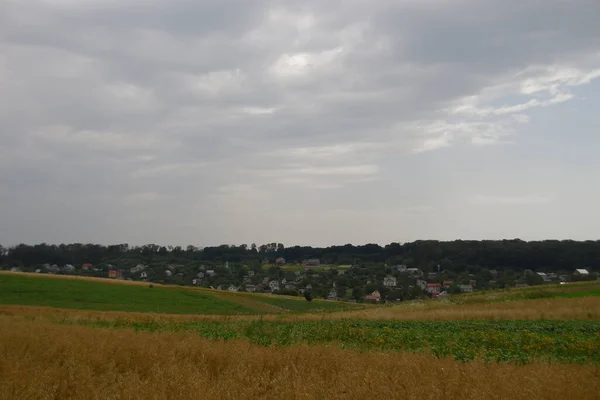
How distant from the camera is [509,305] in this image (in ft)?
124

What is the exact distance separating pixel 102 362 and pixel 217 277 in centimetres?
12009

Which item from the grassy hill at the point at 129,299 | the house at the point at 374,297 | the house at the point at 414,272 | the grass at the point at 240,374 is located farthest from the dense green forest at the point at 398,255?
the grass at the point at 240,374

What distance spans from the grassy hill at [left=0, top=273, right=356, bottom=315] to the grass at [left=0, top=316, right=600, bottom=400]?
3869 cm

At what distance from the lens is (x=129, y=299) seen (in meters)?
56.4

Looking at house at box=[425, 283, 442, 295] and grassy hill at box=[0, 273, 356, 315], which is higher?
grassy hill at box=[0, 273, 356, 315]

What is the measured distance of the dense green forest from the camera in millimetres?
124750

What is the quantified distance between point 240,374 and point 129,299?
5257 centimetres

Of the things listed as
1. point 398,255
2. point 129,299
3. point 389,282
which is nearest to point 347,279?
point 389,282

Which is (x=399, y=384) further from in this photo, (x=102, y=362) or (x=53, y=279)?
(x=53, y=279)

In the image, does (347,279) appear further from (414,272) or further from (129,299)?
(129,299)

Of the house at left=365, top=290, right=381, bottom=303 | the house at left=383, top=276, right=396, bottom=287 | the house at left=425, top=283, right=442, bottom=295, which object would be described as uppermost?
the house at left=383, top=276, right=396, bottom=287

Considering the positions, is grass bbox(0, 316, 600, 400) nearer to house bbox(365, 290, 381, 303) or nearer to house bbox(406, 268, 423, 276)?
house bbox(365, 290, 381, 303)

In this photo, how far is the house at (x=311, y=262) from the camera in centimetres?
18031

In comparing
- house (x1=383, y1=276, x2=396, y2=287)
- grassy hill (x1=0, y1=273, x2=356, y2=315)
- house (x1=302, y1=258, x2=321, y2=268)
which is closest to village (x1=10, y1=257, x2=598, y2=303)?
house (x1=383, y1=276, x2=396, y2=287)
